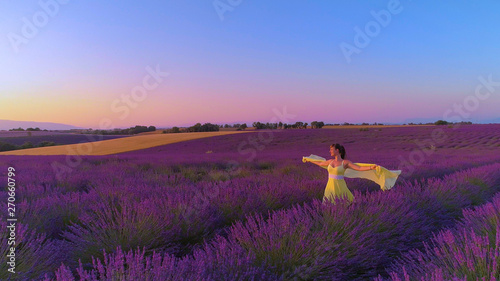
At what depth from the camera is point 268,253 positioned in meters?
2.07

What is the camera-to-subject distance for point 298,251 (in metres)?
2.12

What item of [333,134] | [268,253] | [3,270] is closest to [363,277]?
[268,253]

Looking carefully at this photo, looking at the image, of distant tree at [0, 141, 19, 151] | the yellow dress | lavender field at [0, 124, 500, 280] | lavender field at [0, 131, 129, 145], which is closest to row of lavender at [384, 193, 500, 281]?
lavender field at [0, 124, 500, 280]

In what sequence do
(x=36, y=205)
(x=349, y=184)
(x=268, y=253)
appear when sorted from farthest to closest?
(x=349, y=184) < (x=36, y=205) < (x=268, y=253)

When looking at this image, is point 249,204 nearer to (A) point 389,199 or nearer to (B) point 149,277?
(A) point 389,199

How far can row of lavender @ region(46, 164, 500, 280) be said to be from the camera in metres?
1.54

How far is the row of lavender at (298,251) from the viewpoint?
1.54 meters

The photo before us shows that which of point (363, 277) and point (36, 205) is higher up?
point (36, 205)

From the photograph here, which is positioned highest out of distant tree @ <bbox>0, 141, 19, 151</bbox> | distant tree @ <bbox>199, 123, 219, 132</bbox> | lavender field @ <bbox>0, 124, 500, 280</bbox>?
distant tree @ <bbox>199, 123, 219, 132</bbox>

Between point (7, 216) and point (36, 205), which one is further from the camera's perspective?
point (36, 205)

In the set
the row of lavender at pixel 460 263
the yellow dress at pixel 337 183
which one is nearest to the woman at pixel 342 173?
the yellow dress at pixel 337 183

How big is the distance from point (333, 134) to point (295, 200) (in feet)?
68.7

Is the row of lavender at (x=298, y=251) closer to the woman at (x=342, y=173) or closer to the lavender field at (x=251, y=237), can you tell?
the lavender field at (x=251, y=237)

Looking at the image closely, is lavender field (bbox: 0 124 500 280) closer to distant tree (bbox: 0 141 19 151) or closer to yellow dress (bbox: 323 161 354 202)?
yellow dress (bbox: 323 161 354 202)
